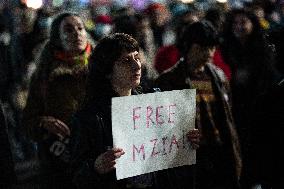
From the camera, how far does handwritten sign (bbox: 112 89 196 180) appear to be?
9.96 feet

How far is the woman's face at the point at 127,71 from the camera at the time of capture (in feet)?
10.7

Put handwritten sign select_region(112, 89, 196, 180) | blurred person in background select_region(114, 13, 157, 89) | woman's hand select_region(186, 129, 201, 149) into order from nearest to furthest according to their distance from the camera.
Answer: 1. handwritten sign select_region(112, 89, 196, 180)
2. woman's hand select_region(186, 129, 201, 149)
3. blurred person in background select_region(114, 13, 157, 89)

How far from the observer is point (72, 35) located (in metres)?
4.78

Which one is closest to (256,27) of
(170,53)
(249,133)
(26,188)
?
(170,53)

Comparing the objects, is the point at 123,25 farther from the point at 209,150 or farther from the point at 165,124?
the point at 165,124

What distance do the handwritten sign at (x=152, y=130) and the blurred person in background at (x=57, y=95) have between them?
1.43m

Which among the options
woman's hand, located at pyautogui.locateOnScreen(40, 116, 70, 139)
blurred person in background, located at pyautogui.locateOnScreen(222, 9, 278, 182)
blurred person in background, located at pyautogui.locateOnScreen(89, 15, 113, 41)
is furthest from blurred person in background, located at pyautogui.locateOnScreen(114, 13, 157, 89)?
woman's hand, located at pyautogui.locateOnScreen(40, 116, 70, 139)

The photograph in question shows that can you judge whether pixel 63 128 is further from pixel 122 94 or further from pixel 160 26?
pixel 160 26

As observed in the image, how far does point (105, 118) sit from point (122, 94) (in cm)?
19

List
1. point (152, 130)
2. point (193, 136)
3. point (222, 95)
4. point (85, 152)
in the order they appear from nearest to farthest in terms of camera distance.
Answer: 1. point (85, 152)
2. point (152, 130)
3. point (193, 136)
4. point (222, 95)

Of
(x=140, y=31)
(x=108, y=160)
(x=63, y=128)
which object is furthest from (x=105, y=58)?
(x=140, y=31)

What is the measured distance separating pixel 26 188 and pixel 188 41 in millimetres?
2954

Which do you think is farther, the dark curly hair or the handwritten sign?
the dark curly hair

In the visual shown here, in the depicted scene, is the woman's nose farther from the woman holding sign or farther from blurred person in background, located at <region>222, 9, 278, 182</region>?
blurred person in background, located at <region>222, 9, 278, 182</region>
